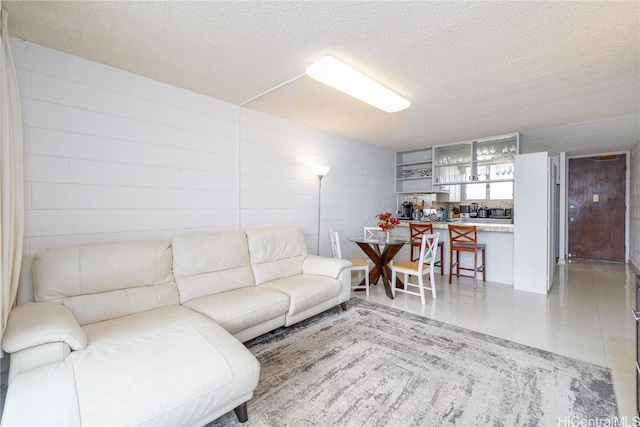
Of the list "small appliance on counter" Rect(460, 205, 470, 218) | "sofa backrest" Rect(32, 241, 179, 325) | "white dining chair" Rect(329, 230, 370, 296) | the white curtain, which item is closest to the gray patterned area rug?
"sofa backrest" Rect(32, 241, 179, 325)

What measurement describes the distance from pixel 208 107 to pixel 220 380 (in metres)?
2.69

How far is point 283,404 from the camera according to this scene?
5.61 ft

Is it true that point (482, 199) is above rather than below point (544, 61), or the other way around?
below

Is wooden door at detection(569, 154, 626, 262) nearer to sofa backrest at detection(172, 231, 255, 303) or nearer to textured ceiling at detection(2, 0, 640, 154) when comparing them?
textured ceiling at detection(2, 0, 640, 154)

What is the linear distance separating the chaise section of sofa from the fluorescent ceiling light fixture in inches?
81.9

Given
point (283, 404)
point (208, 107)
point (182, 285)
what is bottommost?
point (283, 404)

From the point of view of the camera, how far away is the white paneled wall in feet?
6.97

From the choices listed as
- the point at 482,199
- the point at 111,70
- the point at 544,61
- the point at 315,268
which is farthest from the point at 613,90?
the point at 111,70

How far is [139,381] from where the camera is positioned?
50.1 inches

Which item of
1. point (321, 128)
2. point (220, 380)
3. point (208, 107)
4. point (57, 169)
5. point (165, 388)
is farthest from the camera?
point (321, 128)

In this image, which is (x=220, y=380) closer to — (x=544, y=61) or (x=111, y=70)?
(x=111, y=70)

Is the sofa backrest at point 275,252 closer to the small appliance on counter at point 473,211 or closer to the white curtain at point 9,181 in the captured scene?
the white curtain at point 9,181

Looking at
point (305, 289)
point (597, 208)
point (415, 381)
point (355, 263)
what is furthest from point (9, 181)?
point (597, 208)

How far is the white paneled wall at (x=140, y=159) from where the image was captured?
2.12 metres
